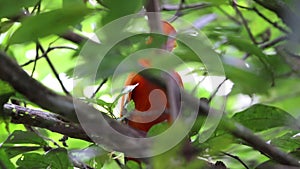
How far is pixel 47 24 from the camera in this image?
375mm

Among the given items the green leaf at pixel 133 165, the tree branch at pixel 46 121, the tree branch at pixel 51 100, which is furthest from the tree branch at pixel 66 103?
the green leaf at pixel 133 165

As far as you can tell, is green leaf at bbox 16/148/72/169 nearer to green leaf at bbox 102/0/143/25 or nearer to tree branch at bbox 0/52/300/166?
tree branch at bbox 0/52/300/166

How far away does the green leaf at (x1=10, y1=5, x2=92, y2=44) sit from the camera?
1.20 feet

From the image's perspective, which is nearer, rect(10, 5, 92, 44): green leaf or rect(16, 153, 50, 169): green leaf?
rect(10, 5, 92, 44): green leaf

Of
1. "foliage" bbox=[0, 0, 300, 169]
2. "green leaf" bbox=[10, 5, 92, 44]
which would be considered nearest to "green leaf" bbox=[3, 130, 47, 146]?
"foliage" bbox=[0, 0, 300, 169]

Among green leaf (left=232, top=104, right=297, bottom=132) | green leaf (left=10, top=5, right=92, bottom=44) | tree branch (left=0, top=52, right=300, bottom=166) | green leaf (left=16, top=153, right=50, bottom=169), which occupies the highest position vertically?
green leaf (left=10, top=5, right=92, bottom=44)

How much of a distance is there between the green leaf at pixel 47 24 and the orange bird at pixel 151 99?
0.07m

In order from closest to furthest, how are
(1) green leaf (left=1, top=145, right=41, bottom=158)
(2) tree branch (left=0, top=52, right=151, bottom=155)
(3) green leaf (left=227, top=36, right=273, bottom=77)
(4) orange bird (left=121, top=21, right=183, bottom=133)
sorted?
(2) tree branch (left=0, top=52, right=151, bottom=155), (4) orange bird (left=121, top=21, right=183, bottom=133), (3) green leaf (left=227, top=36, right=273, bottom=77), (1) green leaf (left=1, top=145, right=41, bottom=158)

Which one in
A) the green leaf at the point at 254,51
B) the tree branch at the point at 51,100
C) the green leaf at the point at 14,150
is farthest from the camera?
the green leaf at the point at 14,150

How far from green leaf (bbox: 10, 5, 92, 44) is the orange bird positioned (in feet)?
0.23

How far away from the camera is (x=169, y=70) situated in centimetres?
43

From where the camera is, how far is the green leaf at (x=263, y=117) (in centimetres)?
67

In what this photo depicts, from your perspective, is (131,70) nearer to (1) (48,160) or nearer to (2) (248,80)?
(2) (248,80)

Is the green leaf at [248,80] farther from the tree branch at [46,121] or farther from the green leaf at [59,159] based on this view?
the green leaf at [59,159]
